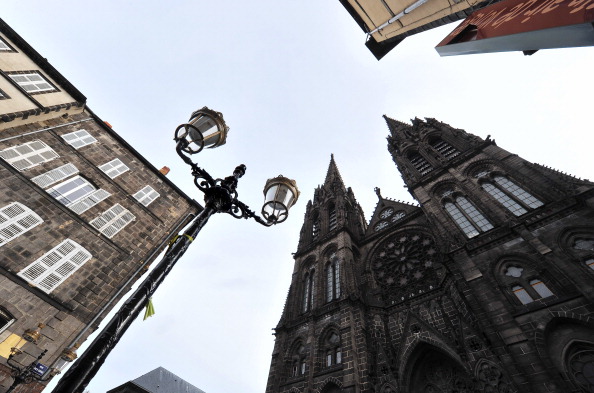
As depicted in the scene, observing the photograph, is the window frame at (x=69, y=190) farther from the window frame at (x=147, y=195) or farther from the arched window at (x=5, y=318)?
the arched window at (x=5, y=318)

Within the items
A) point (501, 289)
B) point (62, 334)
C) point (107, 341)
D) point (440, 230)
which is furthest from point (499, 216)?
point (62, 334)

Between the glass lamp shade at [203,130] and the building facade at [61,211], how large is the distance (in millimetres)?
6206

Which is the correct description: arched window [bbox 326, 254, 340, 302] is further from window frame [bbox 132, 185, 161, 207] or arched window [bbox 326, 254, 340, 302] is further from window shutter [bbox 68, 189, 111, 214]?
window shutter [bbox 68, 189, 111, 214]

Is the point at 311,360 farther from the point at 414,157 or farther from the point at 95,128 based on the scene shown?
the point at 414,157

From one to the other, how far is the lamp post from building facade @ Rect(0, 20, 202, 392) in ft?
19.3

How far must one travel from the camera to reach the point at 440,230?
1600 centimetres

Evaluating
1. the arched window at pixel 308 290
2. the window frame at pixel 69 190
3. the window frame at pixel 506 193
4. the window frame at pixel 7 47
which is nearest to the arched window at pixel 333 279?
the arched window at pixel 308 290

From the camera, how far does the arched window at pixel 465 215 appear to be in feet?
49.9

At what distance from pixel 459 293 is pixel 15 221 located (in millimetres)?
17087

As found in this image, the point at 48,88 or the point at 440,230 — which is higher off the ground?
the point at 440,230

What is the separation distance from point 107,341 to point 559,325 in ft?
44.2

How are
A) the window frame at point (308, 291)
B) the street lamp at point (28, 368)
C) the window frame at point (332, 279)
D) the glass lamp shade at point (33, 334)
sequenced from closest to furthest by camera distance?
the street lamp at point (28, 368) → the glass lamp shade at point (33, 334) → the window frame at point (332, 279) → the window frame at point (308, 291)

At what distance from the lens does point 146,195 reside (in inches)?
521

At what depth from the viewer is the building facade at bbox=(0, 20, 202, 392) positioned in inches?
325
